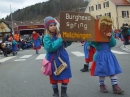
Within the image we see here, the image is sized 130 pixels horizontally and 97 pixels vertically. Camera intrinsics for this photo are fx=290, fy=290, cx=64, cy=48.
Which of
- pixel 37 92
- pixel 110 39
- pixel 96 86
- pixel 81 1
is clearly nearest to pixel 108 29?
pixel 110 39

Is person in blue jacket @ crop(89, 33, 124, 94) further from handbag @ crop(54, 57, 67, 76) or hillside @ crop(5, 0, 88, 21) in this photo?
hillside @ crop(5, 0, 88, 21)

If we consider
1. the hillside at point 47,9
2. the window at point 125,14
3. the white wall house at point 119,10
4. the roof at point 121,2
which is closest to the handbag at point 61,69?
the white wall house at point 119,10

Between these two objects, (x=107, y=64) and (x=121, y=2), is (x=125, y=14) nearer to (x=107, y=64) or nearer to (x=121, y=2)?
(x=121, y=2)

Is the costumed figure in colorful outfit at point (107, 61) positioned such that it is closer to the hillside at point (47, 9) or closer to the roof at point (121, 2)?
the roof at point (121, 2)

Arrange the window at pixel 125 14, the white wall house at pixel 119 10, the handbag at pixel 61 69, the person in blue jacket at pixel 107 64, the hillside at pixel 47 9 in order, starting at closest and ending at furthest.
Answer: the handbag at pixel 61 69, the person in blue jacket at pixel 107 64, the white wall house at pixel 119 10, the window at pixel 125 14, the hillside at pixel 47 9

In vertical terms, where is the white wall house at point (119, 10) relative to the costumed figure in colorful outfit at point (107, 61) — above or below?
above

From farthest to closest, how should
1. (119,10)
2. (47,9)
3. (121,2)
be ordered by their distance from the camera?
(47,9) < (121,2) < (119,10)

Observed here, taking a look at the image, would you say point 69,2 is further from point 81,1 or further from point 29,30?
point 29,30

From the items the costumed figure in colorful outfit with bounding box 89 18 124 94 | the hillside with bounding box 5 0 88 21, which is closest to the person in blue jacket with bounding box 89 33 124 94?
the costumed figure in colorful outfit with bounding box 89 18 124 94

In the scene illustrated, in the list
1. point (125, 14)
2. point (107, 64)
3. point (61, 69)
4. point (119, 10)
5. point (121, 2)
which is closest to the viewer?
point (61, 69)

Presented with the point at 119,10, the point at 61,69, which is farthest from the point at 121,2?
the point at 61,69

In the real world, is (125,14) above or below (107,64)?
above

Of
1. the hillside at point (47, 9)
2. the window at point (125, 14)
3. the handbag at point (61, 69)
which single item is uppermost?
the hillside at point (47, 9)

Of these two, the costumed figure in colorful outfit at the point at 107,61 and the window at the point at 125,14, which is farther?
the window at the point at 125,14
